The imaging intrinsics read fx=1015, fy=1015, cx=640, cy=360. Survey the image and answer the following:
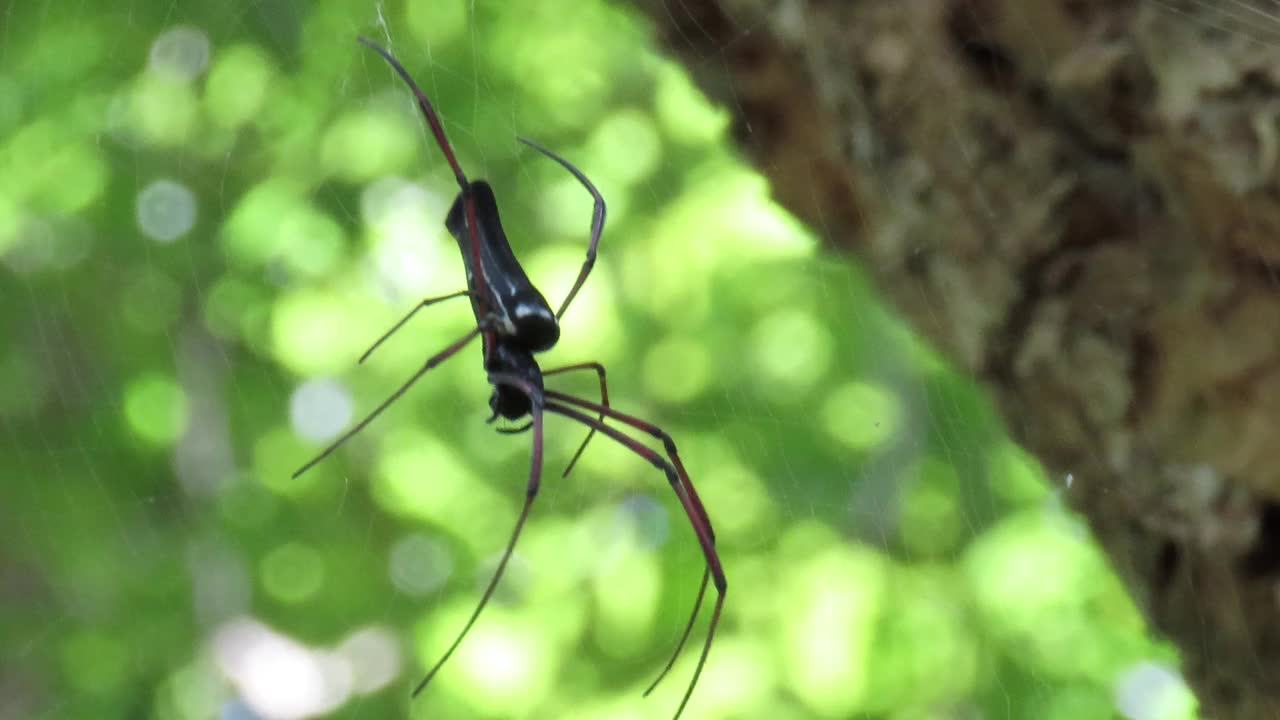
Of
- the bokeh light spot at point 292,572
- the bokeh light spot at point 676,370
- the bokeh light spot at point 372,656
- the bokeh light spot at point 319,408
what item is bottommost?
the bokeh light spot at point 372,656

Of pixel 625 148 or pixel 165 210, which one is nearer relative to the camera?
pixel 625 148

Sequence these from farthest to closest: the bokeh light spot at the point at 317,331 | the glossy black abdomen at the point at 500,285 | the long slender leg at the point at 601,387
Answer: the bokeh light spot at the point at 317,331 < the long slender leg at the point at 601,387 < the glossy black abdomen at the point at 500,285

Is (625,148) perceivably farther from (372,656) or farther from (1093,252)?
(372,656)

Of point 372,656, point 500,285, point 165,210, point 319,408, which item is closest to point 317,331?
point 319,408

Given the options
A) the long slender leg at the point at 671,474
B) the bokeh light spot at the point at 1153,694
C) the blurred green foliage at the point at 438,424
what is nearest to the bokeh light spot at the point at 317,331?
the blurred green foliage at the point at 438,424

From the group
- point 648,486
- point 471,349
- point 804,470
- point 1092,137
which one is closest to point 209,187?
point 471,349

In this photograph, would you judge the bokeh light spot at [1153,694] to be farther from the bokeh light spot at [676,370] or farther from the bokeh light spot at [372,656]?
the bokeh light spot at [372,656]
